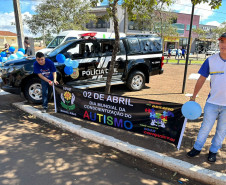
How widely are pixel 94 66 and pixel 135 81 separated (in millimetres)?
1916

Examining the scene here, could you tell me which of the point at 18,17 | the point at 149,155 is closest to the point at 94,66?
the point at 149,155

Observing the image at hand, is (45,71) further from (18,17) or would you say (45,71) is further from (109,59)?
(18,17)

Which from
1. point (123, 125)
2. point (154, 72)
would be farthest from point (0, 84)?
point (154, 72)

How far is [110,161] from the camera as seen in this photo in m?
3.31

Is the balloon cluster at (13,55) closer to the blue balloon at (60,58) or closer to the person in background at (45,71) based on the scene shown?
the blue balloon at (60,58)

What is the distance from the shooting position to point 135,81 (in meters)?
7.71

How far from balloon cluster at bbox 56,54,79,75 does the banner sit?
1.09 meters

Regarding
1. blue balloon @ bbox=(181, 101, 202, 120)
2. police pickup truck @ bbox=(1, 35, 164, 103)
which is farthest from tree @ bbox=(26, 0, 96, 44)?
blue balloon @ bbox=(181, 101, 202, 120)

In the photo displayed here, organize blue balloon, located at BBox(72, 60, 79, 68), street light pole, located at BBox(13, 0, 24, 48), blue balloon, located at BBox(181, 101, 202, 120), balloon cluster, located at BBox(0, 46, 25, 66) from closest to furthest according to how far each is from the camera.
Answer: blue balloon, located at BBox(181, 101, 202, 120) → blue balloon, located at BBox(72, 60, 79, 68) → balloon cluster, located at BBox(0, 46, 25, 66) → street light pole, located at BBox(13, 0, 24, 48)

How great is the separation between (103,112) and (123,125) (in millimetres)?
517

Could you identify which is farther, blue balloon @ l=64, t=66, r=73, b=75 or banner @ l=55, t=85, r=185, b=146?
blue balloon @ l=64, t=66, r=73, b=75

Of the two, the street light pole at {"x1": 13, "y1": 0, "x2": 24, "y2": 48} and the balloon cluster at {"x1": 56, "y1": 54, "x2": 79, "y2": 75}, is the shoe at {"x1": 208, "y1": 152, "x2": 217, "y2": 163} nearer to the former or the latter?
the balloon cluster at {"x1": 56, "y1": 54, "x2": 79, "y2": 75}

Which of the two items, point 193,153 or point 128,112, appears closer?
point 193,153

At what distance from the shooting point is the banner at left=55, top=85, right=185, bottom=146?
3.41 metres
